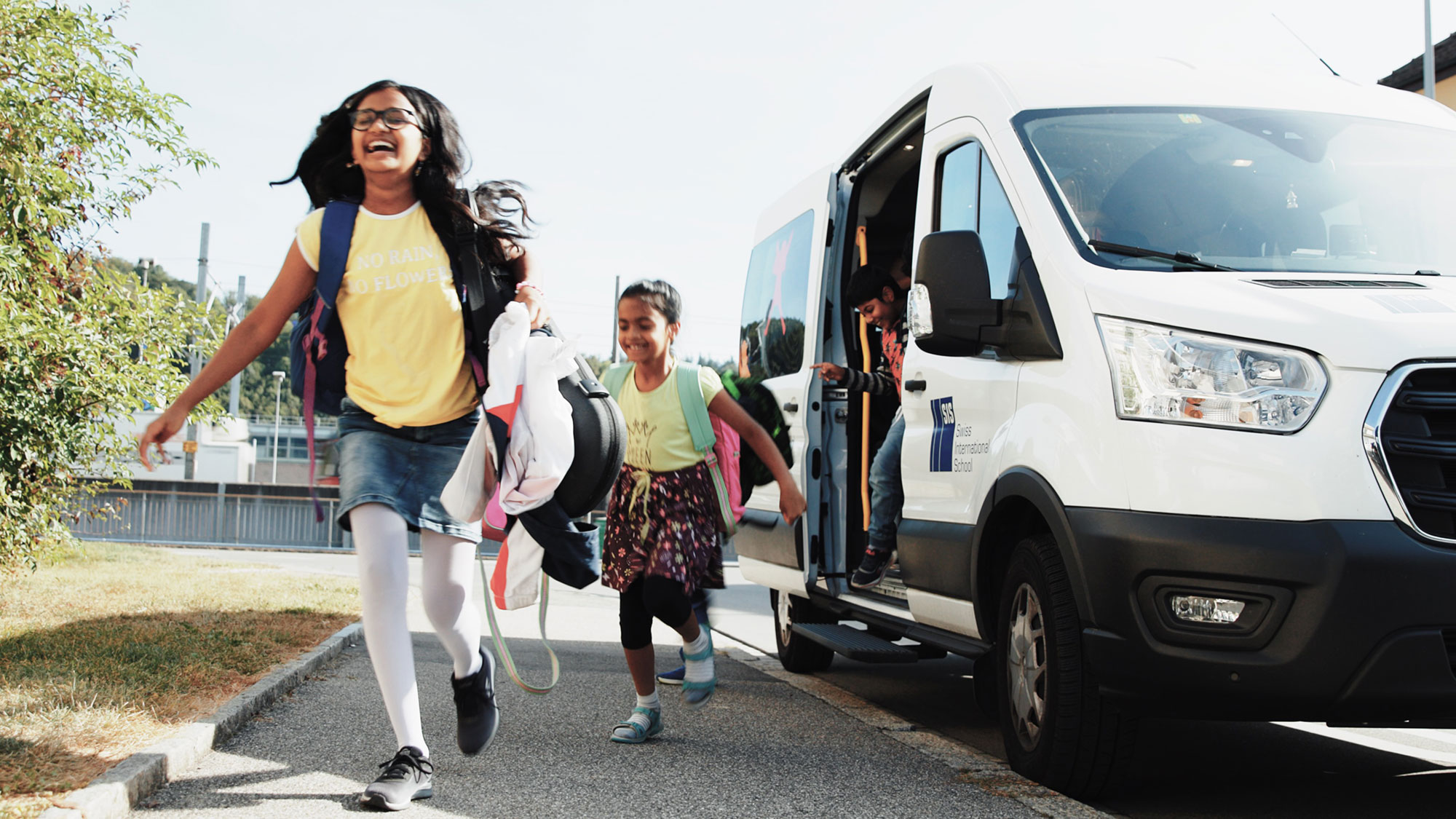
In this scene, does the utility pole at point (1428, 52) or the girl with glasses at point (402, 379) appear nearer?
the girl with glasses at point (402, 379)

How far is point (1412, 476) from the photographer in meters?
3.19

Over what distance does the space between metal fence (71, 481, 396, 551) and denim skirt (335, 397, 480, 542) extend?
2097cm

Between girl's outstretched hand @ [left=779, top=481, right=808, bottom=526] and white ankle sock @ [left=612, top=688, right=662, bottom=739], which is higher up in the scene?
girl's outstretched hand @ [left=779, top=481, right=808, bottom=526]

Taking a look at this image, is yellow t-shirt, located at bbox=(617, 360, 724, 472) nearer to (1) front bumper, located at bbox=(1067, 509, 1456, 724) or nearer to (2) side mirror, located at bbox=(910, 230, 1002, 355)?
(2) side mirror, located at bbox=(910, 230, 1002, 355)

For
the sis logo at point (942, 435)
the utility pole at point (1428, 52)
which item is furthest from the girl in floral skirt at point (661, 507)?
the utility pole at point (1428, 52)

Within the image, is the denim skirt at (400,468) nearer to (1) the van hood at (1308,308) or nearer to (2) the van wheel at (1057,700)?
(2) the van wheel at (1057,700)

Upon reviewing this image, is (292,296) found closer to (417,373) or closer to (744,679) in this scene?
(417,373)

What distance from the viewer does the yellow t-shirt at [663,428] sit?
5.04 m

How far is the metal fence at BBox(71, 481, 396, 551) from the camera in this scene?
2397 cm

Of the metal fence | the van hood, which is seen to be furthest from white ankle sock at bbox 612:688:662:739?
the metal fence

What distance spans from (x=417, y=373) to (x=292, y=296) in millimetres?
486

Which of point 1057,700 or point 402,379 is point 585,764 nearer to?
point 402,379

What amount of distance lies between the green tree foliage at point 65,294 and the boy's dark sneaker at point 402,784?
4.47 metres

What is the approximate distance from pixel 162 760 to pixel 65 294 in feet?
18.9
